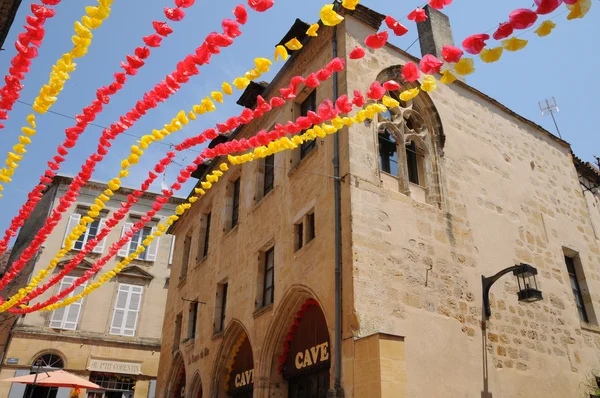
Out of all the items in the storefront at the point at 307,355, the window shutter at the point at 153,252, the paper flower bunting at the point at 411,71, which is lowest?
the storefront at the point at 307,355

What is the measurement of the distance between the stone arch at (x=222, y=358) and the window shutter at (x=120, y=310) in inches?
472

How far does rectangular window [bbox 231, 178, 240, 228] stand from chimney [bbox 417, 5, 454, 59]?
528 centimetres

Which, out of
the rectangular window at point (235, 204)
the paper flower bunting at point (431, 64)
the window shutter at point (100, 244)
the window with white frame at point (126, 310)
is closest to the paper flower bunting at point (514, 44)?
the paper flower bunting at point (431, 64)

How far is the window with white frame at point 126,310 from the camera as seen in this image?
20.6 metres

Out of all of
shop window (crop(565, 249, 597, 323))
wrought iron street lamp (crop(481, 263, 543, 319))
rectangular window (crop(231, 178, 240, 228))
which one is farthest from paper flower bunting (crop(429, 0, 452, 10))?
rectangular window (crop(231, 178, 240, 228))

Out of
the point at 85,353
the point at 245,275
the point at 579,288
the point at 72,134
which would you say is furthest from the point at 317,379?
the point at 85,353

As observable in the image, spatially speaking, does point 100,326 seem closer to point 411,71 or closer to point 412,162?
point 412,162

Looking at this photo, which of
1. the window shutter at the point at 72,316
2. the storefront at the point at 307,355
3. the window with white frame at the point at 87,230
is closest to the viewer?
the storefront at the point at 307,355

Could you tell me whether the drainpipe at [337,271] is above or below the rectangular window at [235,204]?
below

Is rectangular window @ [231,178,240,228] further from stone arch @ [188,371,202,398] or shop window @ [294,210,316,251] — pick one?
stone arch @ [188,371,202,398]

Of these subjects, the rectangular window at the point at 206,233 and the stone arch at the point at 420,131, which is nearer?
the stone arch at the point at 420,131

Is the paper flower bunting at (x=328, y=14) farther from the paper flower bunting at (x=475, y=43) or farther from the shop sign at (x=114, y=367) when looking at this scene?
the shop sign at (x=114, y=367)

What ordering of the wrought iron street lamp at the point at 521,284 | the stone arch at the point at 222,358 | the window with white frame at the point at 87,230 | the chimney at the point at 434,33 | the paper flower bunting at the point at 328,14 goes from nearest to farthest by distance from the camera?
1. the paper flower bunting at the point at 328,14
2. the wrought iron street lamp at the point at 521,284
3. the stone arch at the point at 222,358
4. the chimney at the point at 434,33
5. the window with white frame at the point at 87,230

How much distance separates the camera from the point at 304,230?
26.8ft
